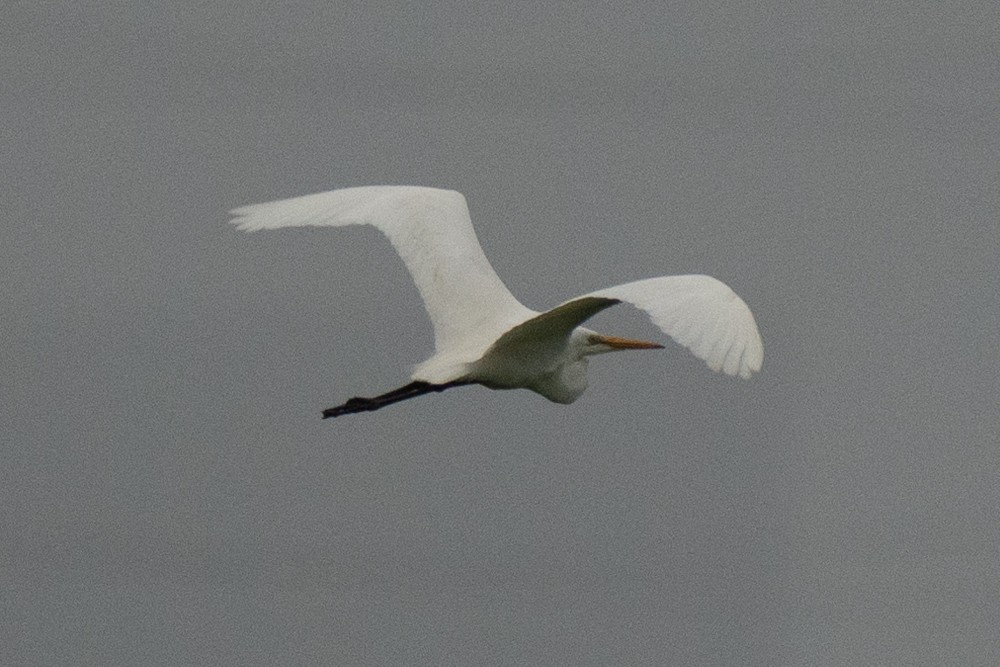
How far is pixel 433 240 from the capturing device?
602 cm

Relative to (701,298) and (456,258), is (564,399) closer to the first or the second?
(456,258)

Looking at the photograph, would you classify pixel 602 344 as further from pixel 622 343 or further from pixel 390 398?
pixel 390 398

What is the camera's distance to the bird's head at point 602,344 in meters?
5.99

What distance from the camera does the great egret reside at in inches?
219

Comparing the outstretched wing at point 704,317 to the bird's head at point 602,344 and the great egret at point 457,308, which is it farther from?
the bird's head at point 602,344

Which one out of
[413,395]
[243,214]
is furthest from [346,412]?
[243,214]

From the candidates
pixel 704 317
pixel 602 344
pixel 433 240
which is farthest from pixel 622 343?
pixel 704 317

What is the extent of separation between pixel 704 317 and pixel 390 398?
5.01 feet

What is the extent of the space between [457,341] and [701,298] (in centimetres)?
119

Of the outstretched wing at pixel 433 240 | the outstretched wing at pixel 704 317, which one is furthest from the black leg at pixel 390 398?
the outstretched wing at pixel 704 317

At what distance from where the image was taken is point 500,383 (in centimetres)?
577

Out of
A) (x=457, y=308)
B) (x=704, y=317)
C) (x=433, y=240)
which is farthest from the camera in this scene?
(x=433, y=240)

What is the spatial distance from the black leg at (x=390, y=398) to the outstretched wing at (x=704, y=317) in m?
0.92

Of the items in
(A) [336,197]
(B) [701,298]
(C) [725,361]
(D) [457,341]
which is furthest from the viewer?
(A) [336,197]
